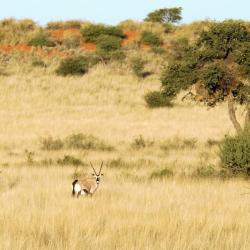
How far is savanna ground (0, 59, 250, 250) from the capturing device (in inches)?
248

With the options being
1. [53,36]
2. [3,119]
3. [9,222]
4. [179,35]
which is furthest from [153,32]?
[9,222]

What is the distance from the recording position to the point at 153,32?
53094 mm

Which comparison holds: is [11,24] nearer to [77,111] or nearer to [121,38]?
[121,38]

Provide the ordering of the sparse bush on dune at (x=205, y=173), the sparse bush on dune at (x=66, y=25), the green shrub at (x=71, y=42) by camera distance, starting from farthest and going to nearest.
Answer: the sparse bush on dune at (x=66, y=25), the green shrub at (x=71, y=42), the sparse bush on dune at (x=205, y=173)

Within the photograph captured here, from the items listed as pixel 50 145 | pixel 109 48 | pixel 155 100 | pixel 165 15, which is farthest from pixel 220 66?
pixel 165 15

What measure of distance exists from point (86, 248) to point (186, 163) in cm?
1108

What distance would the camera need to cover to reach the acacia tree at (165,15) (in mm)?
66938

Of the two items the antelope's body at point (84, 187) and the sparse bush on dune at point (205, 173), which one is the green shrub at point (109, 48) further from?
the antelope's body at point (84, 187)

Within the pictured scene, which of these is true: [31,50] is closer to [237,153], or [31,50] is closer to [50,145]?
[50,145]

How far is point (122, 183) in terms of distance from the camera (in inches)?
453

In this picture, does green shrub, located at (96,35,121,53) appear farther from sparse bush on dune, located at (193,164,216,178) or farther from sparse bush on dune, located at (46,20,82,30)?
sparse bush on dune, located at (193,164,216,178)

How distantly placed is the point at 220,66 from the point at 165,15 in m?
52.3

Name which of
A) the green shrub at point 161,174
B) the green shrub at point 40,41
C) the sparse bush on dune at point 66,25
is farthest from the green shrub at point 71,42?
the green shrub at point 161,174

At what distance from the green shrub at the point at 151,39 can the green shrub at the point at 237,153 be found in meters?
38.1
